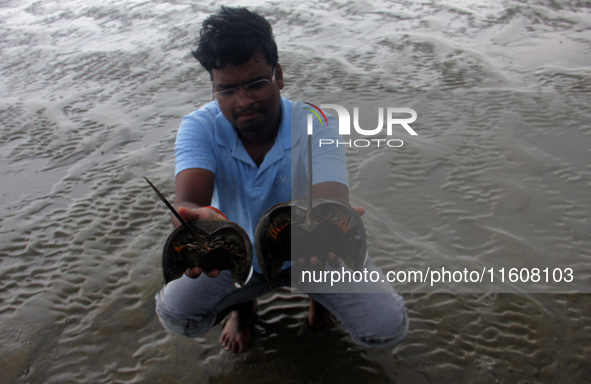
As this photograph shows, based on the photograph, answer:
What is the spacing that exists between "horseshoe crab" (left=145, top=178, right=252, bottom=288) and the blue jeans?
0.34 m

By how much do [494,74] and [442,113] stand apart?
1.29 metres

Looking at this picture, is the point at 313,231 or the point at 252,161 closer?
the point at 313,231

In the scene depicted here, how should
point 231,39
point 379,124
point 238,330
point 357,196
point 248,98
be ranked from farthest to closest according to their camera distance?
point 379,124, point 357,196, point 238,330, point 248,98, point 231,39

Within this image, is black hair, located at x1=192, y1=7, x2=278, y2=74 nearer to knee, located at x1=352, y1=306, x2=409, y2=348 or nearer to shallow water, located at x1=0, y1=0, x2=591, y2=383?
knee, located at x1=352, y1=306, x2=409, y2=348

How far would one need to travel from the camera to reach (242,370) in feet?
7.52

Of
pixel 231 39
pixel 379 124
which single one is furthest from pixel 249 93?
pixel 379 124

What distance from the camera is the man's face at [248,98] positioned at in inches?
81.0

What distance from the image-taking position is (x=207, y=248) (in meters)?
1.81

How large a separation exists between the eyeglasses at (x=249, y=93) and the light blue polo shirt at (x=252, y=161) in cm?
20

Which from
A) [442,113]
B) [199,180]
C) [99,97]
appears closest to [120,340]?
[199,180]

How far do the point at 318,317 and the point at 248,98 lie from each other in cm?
121

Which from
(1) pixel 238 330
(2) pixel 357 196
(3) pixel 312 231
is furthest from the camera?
(2) pixel 357 196

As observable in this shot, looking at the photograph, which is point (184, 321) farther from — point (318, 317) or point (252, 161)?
point (252, 161)

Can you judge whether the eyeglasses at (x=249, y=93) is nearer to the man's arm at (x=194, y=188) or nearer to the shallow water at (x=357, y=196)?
the man's arm at (x=194, y=188)
